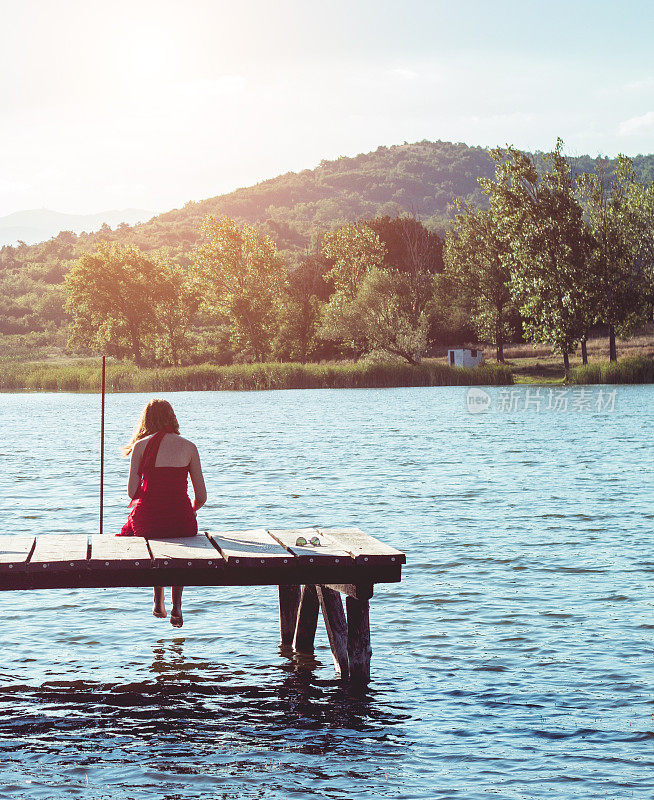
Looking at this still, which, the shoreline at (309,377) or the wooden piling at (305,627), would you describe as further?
the shoreline at (309,377)

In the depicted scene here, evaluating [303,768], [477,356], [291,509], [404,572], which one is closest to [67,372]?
[477,356]

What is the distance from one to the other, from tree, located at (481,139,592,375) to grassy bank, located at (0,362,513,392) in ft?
17.2

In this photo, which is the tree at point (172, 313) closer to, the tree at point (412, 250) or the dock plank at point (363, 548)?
the tree at point (412, 250)

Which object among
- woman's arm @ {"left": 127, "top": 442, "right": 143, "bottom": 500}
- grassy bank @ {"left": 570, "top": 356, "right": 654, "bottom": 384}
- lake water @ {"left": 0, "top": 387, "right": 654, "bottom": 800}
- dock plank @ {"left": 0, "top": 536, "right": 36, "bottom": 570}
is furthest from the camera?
grassy bank @ {"left": 570, "top": 356, "right": 654, "bottom": 384}

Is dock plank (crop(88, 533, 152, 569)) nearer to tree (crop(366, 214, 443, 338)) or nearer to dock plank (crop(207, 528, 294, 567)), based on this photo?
dock plank (crop(207, 528, 294, 567))

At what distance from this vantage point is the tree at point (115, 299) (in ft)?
344

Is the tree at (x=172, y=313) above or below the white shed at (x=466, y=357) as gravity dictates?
above

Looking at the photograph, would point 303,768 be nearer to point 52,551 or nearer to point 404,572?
point 52,551

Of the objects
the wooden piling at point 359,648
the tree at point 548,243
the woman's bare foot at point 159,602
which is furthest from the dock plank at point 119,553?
the tree at point 548,243

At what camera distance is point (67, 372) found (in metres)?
87.6

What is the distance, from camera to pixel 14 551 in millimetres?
9156

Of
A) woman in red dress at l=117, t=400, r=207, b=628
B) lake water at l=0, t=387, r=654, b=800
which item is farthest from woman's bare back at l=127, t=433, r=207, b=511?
lake water at l=0, t=387, r=654, b=800

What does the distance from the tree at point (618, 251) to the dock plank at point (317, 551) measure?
227ft

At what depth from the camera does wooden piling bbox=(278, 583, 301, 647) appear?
11.4m
